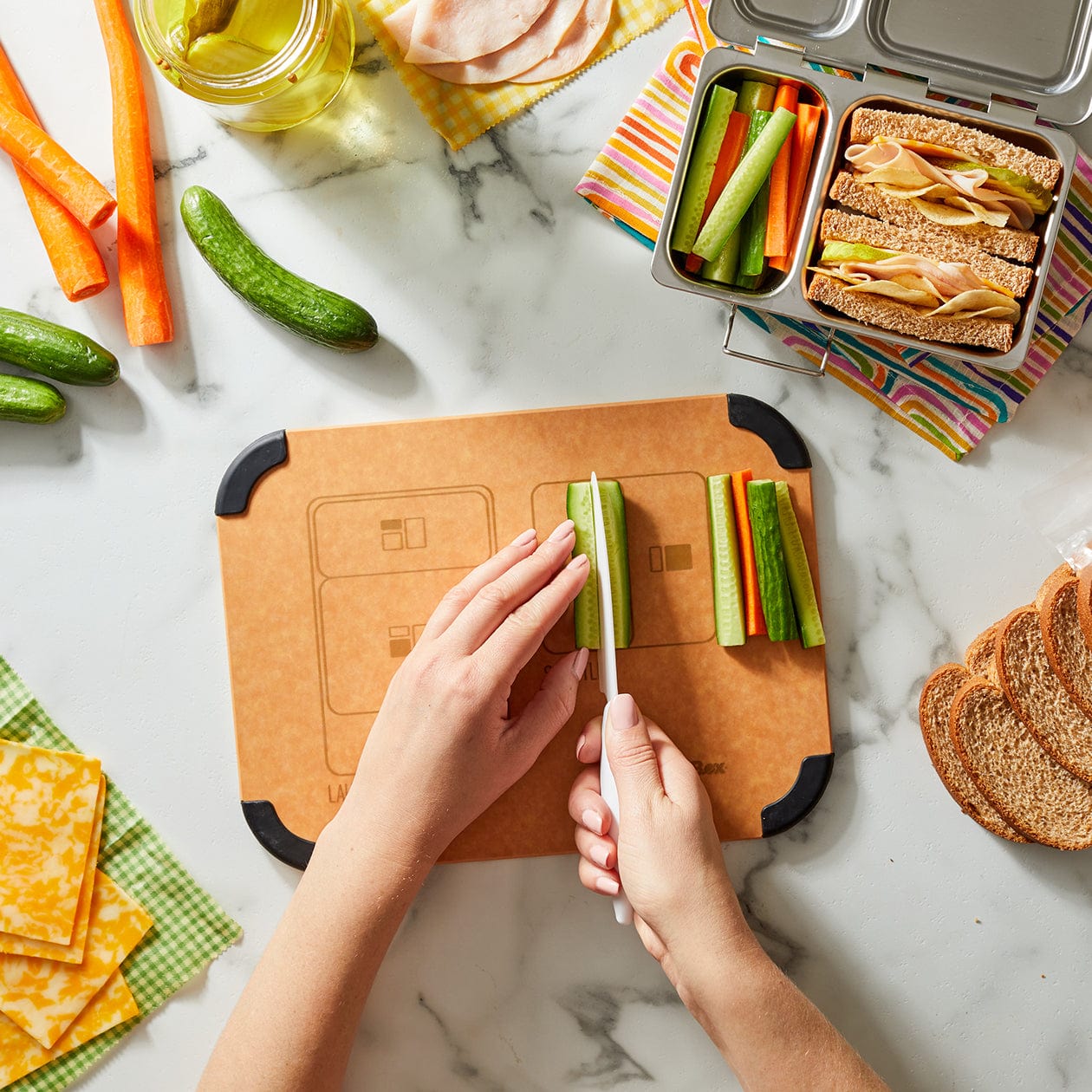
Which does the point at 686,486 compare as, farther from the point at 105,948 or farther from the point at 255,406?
the point at 105,948

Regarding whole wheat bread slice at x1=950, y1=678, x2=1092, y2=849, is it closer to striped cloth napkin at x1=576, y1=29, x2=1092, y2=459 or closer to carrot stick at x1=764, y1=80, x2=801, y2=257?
striped cloth napkin at x1=576, y1=29, x2=1092, y2=459

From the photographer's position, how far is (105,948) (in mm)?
1690

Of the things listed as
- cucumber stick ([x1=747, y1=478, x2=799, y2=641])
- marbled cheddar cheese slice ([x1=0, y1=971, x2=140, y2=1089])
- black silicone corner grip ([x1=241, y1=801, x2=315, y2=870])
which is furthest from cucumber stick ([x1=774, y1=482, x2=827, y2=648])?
marbled cheddar cheese slice ([x1=0, y1=971, x2=140, y2=1089])

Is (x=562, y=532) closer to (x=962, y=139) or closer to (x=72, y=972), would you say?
(x=962, y=139)

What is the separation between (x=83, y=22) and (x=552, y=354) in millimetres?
1070

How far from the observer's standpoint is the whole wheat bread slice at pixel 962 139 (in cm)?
142

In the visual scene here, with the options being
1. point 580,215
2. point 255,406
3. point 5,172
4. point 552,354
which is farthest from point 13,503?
point 580,215

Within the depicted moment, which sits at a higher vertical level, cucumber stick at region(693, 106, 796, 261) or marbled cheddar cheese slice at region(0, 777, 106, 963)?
cucumber stick at region(693, 106, 796, 261)

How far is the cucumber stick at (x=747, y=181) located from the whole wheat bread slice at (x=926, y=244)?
0.42 feet

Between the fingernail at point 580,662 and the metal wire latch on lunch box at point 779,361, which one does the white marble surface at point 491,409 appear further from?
the fingernail at point 580,662

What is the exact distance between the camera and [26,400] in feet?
5.36

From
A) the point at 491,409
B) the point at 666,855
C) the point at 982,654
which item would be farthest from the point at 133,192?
the point at 982,654

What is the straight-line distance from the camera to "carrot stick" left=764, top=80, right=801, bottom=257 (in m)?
1.49

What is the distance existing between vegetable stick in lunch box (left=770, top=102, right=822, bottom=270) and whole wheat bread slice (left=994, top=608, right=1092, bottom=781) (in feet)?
2.53
